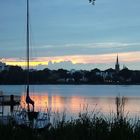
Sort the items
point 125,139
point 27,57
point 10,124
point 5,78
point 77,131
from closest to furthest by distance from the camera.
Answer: point 125,139, point 77,131, point 10,124, point 27,57, point 5,78

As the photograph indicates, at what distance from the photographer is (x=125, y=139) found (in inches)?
335

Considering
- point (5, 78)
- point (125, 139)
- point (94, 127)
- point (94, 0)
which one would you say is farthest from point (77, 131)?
point (5, 78)

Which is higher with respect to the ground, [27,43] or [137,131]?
[27,43]

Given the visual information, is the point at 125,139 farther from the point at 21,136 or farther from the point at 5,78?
the point at 5,78

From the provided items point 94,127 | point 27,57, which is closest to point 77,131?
point 94,127

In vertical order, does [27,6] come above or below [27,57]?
above

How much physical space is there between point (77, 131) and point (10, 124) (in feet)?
5.09

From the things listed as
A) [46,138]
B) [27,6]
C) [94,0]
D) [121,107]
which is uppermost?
[27,6]

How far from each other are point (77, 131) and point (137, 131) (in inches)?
46.7

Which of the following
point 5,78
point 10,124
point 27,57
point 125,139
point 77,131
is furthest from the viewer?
point 5,78

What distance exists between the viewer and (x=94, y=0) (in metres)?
9.04

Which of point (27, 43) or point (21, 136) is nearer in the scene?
point (21, 136)

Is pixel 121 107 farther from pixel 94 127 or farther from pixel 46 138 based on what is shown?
pixel 46 138

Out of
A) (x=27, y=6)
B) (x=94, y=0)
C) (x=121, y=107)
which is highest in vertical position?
(x=27, y=6)
